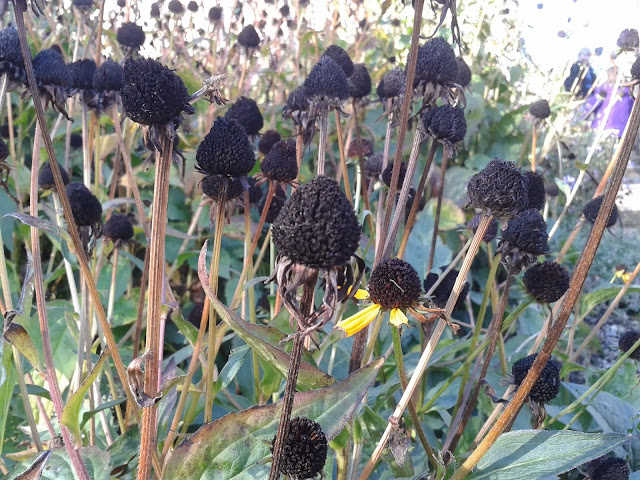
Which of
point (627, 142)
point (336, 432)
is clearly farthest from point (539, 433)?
point (627, 142)

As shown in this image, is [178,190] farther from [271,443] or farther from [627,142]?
[627,142]

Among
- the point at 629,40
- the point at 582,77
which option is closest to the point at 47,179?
the point at 629,40

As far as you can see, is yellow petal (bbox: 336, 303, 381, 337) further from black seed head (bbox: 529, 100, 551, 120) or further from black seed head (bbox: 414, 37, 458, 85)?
black seed head (bbox: 529, 100, 551, 120)

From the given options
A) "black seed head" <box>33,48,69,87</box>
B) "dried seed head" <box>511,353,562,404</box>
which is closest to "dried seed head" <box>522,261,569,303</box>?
"dried seed head" <box>511,353,562,404</box>

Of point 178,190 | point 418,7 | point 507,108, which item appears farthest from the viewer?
point 507,108

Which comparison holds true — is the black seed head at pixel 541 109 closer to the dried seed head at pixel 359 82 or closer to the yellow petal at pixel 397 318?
the dried seed head at pixel 359 82
